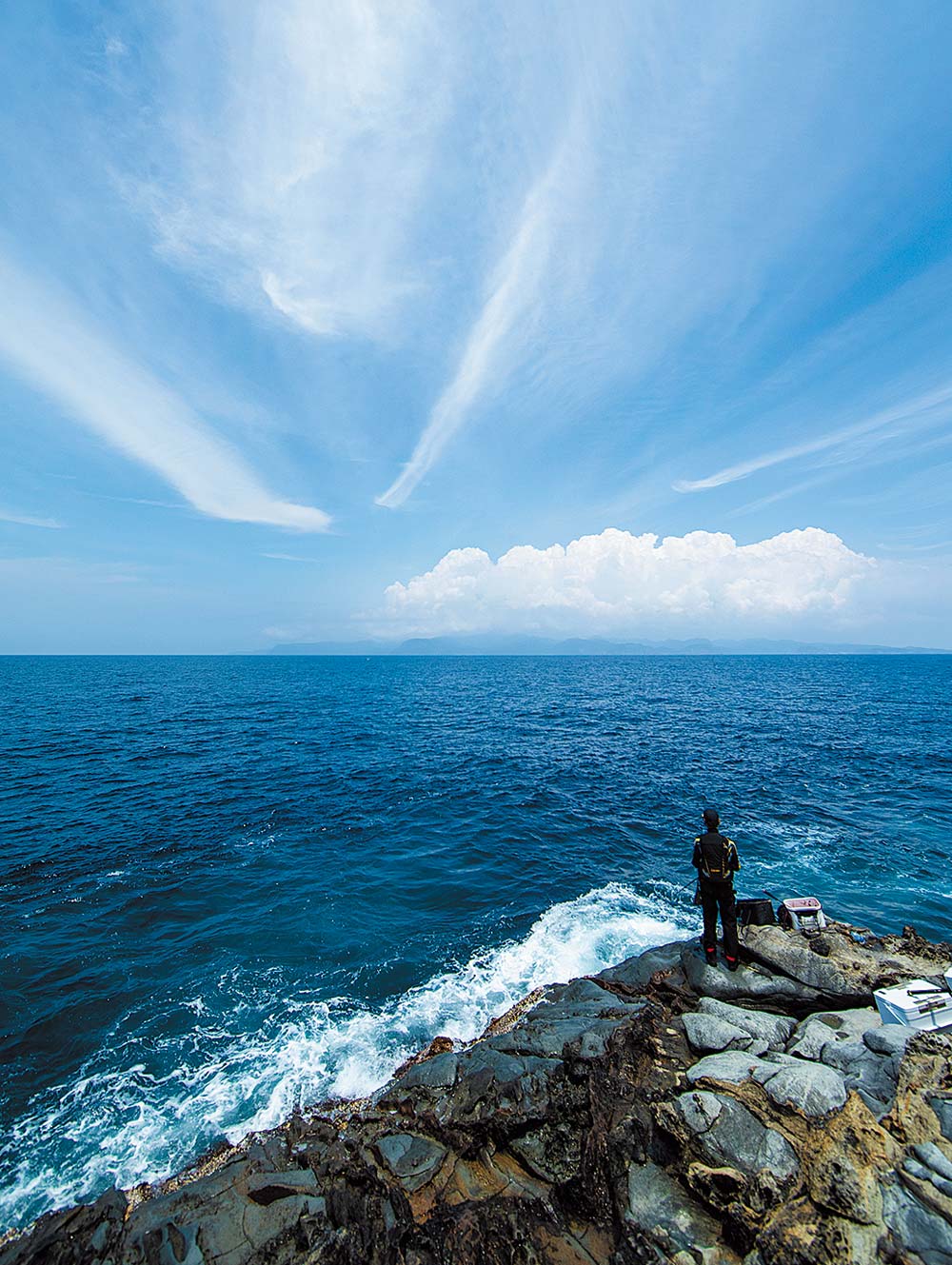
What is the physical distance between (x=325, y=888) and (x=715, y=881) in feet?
51.7

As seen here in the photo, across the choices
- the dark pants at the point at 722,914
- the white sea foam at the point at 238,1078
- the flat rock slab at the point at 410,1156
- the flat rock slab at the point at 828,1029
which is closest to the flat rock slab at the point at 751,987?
the dark pants at the point at 722,914

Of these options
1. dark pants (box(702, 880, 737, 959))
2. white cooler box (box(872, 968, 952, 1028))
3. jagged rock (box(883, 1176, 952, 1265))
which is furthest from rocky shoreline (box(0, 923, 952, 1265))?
dark pants (box(702, 880, 737, 959))

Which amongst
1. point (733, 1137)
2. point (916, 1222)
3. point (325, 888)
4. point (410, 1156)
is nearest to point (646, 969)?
point (733, 1137)

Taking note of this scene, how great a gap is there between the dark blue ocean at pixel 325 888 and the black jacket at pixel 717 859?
6.55 meters

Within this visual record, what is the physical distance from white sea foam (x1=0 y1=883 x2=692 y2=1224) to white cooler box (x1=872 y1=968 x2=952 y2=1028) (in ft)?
26.7

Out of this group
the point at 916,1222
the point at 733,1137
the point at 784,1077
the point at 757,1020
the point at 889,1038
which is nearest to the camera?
the point at 916,1222

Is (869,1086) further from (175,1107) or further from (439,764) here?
(439,764)

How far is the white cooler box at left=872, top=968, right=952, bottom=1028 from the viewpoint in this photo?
33.5 feet

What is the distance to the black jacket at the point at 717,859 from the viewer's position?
12.9m

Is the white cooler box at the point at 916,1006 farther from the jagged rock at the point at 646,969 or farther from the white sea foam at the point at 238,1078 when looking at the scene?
the white sea foam at the point at 238,1078

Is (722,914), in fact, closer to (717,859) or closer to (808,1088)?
(717,859)

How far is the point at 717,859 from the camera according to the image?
13.0 meters

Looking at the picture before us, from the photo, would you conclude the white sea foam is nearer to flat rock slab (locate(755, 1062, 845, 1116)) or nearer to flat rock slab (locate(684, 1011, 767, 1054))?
flat rock slab (locate(684, 1011, 767, 1054))

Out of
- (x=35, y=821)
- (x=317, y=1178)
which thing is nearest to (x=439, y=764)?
(x=35, y=821)
